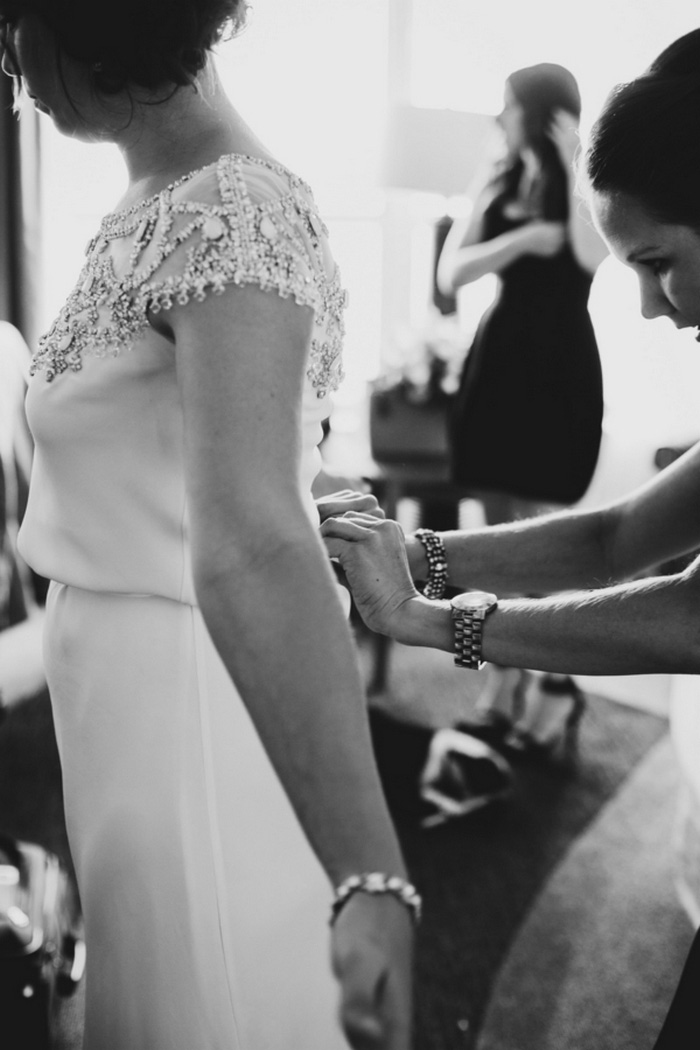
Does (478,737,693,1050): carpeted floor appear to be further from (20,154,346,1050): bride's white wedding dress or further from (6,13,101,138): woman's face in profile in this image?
(6,13,101,138): woman's face in profile

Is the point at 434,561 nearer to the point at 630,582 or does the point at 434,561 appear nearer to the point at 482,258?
the point at 630,582

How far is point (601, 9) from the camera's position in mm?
4020

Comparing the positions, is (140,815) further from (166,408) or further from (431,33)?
(431,33)

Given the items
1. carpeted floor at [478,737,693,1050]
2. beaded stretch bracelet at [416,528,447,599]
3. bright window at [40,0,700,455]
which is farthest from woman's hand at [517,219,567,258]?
beaded stretch bracelet at [416,528,447,599]

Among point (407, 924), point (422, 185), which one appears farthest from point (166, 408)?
point (422, 185)

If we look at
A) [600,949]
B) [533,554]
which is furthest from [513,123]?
[600,949]

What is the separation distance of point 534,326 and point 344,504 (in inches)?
74.0

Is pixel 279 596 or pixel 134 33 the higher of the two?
pixel 134 33

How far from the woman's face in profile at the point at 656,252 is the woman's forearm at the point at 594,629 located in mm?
268

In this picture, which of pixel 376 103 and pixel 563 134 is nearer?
pixel 563 134

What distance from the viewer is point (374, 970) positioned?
1.72 feet

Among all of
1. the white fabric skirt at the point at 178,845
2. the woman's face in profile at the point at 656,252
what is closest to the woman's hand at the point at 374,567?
the white fabric skirt at the point at 178,845

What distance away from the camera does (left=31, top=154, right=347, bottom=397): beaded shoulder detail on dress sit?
62 cm

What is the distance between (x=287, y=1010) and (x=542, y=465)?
2.12 metres
